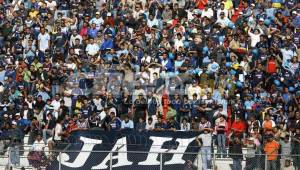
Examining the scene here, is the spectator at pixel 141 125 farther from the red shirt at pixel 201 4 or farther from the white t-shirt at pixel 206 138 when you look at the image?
the red shirt at pixel 201 4

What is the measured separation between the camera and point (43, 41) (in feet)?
136

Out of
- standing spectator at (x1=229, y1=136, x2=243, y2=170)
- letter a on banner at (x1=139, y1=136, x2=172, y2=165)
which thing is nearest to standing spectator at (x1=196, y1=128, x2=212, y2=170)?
standing spectator at (x1=229, y1=136, x2=243, y2=170)

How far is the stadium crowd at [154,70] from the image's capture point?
36062 millimetres

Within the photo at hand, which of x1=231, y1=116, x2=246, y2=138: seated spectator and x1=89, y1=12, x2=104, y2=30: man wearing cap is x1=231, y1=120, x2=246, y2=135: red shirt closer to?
x1=231, y1=116, x2=246, y2=138: seated spectator

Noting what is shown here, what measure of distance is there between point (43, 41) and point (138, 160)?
9.84 meters

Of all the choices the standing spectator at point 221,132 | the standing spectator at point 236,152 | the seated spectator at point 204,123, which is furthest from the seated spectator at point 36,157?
the seated spectator at point 204,123

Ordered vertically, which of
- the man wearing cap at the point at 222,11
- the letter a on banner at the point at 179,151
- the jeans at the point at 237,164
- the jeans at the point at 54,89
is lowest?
the jeans at the point at 237,164

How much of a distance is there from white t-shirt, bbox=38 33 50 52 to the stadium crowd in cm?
3

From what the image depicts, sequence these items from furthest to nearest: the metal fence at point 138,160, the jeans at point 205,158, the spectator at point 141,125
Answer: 1. the spectator at point 141,125
2. the jeans at point 205,158
3. the metal fence at point 138,160

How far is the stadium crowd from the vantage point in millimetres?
36062

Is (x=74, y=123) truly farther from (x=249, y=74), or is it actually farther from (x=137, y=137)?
(x=249, y=74)

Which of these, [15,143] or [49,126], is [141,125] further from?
[15,143]

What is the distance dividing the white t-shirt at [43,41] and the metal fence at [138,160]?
834 cm

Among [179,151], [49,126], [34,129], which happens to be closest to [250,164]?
[179,151]
